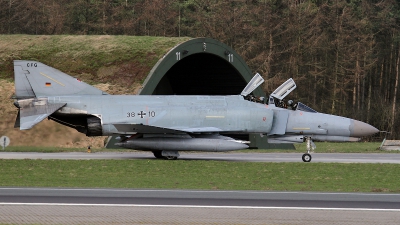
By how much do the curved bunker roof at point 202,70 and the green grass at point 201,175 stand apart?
1189 cm

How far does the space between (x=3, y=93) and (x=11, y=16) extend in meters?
27.7

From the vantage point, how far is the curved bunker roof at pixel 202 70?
3646 centimetres

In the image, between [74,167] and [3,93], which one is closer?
[74,167]

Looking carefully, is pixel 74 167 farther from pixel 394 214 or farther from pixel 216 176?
pixel 394 214

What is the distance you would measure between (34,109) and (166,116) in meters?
5.03

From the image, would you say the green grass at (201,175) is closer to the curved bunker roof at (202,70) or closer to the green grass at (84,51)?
the curved bunker roof at (202,70)

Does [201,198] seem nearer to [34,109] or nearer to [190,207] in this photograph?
[190,207]

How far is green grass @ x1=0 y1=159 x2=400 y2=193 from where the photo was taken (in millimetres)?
18156

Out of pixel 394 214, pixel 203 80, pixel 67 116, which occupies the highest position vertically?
pixel 203 80

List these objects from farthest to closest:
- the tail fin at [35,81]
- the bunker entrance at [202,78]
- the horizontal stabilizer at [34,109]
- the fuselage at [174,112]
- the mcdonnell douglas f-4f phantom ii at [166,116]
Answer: the bunker entrance at [202,78]
the fuselage at [174,112]
the tail fin at [35,81]
the mcdonnell douglas f-4f phantom ii at [166,116]
the horizontal stabilizer at [34,109]

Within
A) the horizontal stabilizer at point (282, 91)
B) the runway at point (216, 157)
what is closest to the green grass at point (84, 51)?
the runway at point (216, 157)

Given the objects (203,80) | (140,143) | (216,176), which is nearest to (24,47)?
(203,80)

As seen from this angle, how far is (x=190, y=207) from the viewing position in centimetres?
1323

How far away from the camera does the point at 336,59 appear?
Result: 201ft
